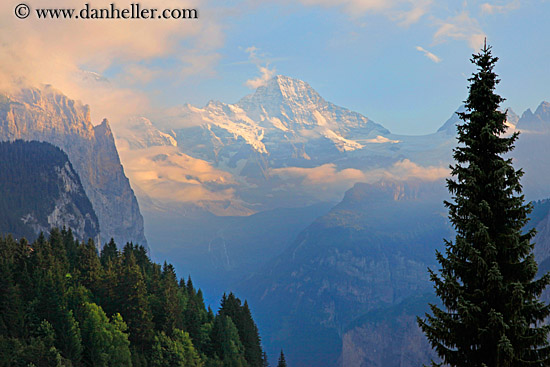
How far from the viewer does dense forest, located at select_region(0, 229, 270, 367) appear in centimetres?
8781

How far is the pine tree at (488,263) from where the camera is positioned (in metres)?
27.2

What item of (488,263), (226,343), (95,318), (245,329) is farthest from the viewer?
(245,329)

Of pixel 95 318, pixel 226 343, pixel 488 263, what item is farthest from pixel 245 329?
pixel 488 263

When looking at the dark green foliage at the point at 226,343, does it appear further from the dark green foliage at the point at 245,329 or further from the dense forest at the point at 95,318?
the dark green foliage at the point at 245,329

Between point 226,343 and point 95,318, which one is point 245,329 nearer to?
point 226,343

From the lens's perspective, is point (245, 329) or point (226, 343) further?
point (245, 329)

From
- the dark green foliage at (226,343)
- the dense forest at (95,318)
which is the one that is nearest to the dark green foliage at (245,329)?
the dense forest at (95,318)

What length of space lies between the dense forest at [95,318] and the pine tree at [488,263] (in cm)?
6303

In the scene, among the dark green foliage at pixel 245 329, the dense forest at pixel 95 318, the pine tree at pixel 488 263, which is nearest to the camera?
the pine tree at pixel 488 263

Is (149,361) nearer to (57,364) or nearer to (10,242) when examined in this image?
(57,364)

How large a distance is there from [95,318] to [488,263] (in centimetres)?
7904

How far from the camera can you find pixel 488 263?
27672 mm

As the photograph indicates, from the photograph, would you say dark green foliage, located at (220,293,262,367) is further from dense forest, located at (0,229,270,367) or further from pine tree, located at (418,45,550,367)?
pine tree, located at (418,45,550,367)

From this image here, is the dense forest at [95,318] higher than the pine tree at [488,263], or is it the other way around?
the dense forest at [95,318]
